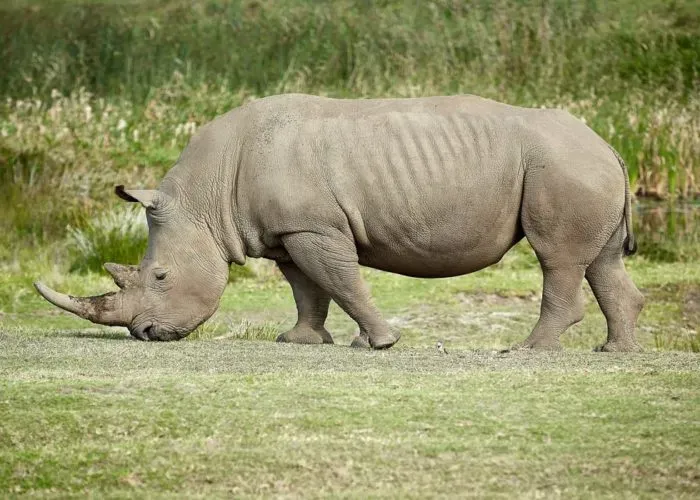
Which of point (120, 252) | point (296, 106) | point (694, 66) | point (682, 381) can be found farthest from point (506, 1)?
point (682, 381)

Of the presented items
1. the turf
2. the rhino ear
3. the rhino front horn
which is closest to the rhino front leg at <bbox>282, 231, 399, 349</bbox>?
the turf

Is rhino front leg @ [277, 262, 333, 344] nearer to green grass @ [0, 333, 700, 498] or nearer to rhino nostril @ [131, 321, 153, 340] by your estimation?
rhino nostril @ [131, 321, 153, 340]

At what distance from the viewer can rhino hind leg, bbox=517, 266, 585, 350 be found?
10523 millimetres

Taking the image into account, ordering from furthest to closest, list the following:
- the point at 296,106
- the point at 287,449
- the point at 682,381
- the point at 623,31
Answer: the point at 623,31, the point at 296,106, the point at 682,381, the point at 287,449

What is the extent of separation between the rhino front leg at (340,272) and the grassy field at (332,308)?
0.28 m

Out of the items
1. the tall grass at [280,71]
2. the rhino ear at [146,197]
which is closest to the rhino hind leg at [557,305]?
the rhino ear at [146,197]

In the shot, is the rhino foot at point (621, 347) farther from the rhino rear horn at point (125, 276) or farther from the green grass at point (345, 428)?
the rhino rear horn at point (125, 276)

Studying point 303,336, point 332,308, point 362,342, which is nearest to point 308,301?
point 303,336

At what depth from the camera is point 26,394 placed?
806 centimetres

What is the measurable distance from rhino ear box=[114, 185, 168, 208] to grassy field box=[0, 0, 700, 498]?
0.98 m

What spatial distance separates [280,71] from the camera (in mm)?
26328

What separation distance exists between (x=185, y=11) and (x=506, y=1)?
7041 millimetres

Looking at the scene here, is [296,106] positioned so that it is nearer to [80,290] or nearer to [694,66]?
[80,290]

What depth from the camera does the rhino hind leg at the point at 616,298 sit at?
10.9 metres
